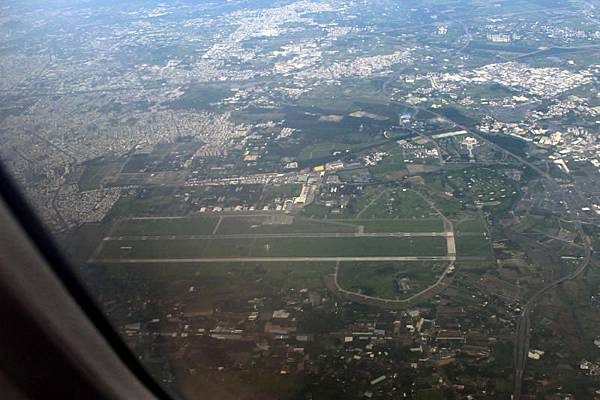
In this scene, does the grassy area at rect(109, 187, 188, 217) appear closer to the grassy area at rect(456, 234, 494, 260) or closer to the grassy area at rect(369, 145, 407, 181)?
the grassy area at rect(369, 145, 407, 181)

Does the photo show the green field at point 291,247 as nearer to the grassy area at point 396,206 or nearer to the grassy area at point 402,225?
the grassy area at point 402,225

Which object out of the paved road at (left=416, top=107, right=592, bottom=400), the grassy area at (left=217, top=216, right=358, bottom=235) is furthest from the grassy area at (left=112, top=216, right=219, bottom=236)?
the paved road at (left=416, top=107, right=592, bottom=400)

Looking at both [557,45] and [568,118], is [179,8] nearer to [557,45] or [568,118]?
[557,45]

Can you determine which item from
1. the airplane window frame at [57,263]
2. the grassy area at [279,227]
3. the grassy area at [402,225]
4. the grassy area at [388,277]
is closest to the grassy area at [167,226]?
the grassy area at [279,227]

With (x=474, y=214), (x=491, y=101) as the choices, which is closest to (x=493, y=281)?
(x=474, y=214)

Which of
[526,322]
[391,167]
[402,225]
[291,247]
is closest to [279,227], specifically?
[291,247]

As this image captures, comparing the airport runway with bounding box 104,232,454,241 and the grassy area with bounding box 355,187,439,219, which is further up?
the airport runway with bounding box 104,232,454,241

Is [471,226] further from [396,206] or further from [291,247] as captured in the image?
[291,247]

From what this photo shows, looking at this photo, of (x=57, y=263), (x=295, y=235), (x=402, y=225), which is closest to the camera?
(x=57, y=263)
